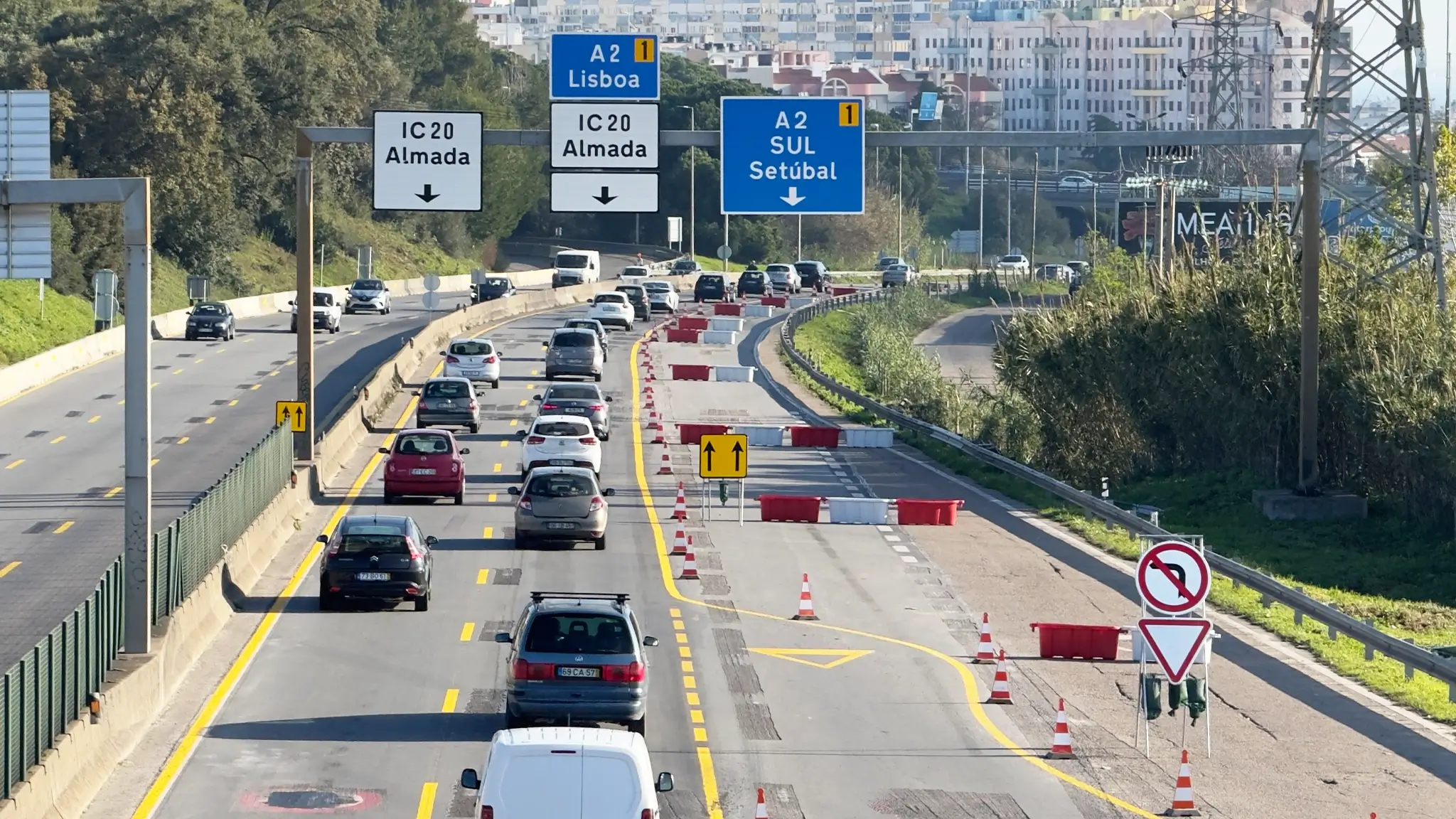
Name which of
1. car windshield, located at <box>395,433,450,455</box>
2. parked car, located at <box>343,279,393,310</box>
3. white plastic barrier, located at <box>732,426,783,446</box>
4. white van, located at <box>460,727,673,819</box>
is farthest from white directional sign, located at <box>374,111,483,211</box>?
parked car, located at <box>343,279,393,310</box>

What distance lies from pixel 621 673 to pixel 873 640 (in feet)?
26.1

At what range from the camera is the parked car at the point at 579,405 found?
51781 millimetres

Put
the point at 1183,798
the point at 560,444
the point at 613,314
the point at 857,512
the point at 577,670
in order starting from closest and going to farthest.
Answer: the point at 1183,798, the point at 577,670, the point at 857,512, the point at 560,444, the point at 613,314

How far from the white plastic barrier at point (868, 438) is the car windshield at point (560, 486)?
19.8 m

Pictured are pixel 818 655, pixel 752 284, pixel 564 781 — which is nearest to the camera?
pixel 564 781

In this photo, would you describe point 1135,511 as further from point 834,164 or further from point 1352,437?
point 834,164

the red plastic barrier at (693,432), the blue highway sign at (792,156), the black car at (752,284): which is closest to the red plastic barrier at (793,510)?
the blue highway sign at (792,156)

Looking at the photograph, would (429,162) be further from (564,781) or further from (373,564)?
(564,781)

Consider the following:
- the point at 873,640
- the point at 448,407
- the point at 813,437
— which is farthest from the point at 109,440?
the point at 873,640

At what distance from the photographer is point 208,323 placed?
77000 mm

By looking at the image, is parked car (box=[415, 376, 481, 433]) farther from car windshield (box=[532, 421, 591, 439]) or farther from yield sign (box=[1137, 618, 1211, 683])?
yield sign (box=[1137, 618, 1211, 683])

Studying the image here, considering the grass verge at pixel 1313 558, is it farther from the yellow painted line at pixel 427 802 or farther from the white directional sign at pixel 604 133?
the yellow painted line at pixel 427 802

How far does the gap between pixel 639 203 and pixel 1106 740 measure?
504 inches

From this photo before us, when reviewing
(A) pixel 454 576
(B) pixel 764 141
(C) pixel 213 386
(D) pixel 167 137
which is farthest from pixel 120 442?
(D) pixel 167 137
